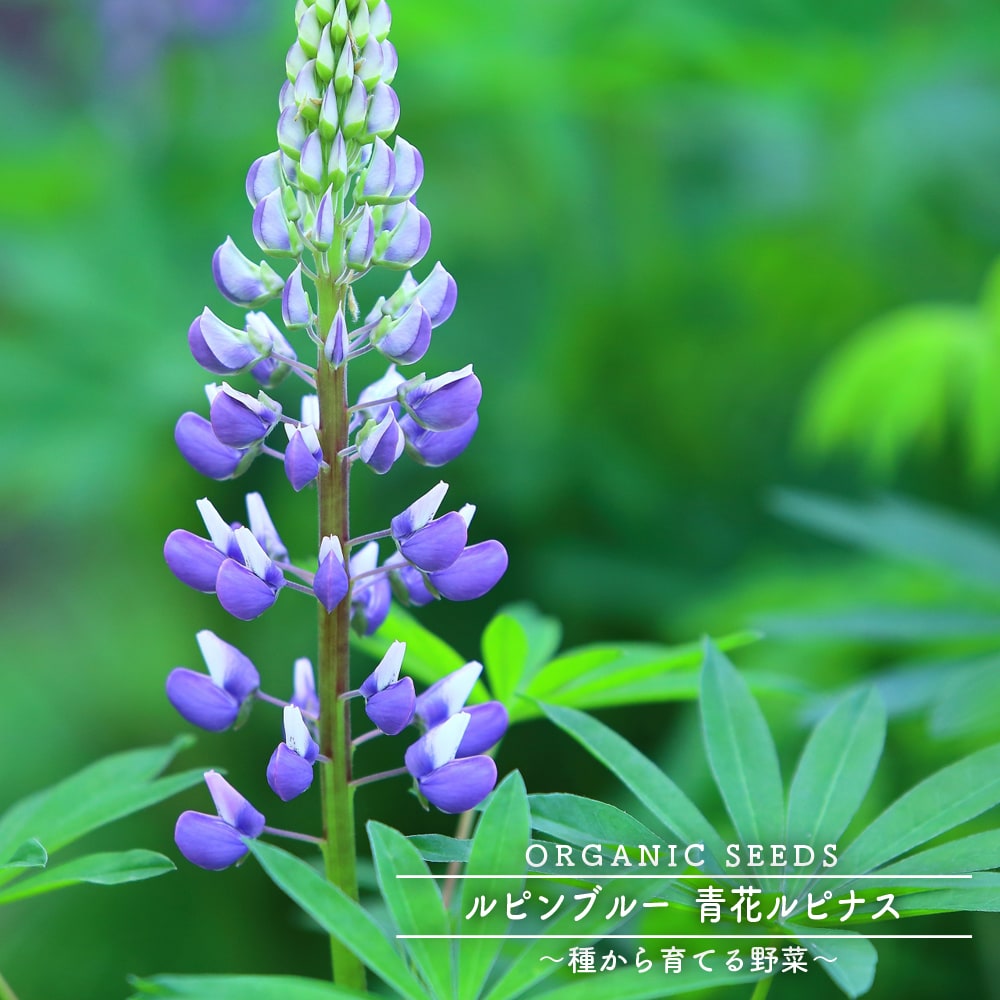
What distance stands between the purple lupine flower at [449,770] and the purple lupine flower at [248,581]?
16 centimetres

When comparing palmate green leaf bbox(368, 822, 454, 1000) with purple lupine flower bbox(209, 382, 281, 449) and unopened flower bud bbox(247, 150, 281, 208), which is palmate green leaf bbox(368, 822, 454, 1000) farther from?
unopened flower bud bbox(247, 150, 281, 208)

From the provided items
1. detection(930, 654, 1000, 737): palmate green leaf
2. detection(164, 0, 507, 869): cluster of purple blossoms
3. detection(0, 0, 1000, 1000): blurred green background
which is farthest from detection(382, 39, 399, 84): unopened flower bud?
detection(0, 0, 1000, 1000): blurred green background

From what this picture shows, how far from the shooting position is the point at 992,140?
275 cm

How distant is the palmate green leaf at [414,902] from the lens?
811 mm

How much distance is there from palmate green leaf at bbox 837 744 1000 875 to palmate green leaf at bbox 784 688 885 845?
26mm

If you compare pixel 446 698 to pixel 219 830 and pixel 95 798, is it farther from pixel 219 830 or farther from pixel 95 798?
pixel 95 798

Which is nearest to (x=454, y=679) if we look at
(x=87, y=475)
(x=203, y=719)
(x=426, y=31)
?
(x=203, y=719)

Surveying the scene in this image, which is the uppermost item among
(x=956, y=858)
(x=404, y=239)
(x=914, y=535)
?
(x=914, y=535)

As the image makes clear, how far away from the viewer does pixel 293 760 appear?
854 millimetres

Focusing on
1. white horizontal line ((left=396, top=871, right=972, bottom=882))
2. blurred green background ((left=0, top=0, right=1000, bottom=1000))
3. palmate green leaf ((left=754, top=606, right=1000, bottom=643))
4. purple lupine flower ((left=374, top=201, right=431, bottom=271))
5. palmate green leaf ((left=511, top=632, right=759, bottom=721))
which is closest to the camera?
white horizontal line ((left=396, top=871, right=972, bottom=882))

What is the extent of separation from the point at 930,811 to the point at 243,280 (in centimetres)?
67

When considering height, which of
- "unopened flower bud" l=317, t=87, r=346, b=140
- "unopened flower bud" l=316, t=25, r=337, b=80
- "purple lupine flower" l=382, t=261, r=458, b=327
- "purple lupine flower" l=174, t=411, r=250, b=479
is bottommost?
"purple lupine flower" l=174, t=411, r=250, b=479

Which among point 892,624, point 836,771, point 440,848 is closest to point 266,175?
point 440,848

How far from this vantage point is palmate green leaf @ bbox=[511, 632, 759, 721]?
3.83 feet
